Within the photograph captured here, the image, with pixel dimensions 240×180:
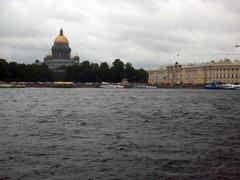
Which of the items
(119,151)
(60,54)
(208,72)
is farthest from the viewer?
(60,54)

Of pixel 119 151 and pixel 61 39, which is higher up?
pixel 61 39

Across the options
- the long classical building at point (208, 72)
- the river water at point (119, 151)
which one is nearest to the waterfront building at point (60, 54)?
the long classical building at point (208, 72)

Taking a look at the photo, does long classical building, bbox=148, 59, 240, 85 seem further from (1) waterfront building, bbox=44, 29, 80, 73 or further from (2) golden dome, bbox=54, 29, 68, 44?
(2) golden dome, bbox=54, 29, 68, 44

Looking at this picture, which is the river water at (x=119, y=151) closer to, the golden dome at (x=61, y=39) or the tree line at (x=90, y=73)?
the tree line at (x=90, y=73)

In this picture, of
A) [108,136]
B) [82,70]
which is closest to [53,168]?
[108,136]

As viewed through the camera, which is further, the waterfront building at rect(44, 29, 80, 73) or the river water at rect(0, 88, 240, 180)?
the waterfront building at rect(44, 29, 80, 73)

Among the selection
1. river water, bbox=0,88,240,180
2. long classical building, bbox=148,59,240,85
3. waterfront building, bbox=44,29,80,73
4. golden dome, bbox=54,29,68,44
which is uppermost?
golden dome, bbox=54,29,68,44

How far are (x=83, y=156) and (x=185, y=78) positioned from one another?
527ft

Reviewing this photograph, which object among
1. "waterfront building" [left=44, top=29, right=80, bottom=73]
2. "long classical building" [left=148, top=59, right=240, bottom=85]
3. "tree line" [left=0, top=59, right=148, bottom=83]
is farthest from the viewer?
"waterfront building" [left=44, top=29, right=80, bottom=73]

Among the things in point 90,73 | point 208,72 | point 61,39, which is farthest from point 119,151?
point 61,39

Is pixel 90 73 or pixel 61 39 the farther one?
pixel 61 39

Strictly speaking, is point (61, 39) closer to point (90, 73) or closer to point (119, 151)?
point (90, 73)

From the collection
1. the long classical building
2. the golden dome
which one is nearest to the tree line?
the long classical building

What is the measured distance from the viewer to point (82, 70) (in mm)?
148625
